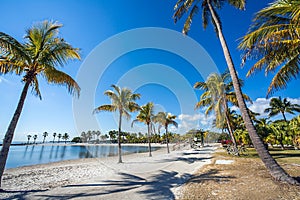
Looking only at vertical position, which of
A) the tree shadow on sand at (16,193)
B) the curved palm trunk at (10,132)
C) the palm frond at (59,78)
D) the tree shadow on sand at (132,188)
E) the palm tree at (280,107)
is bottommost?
the tree shadow on sand at (132,188)

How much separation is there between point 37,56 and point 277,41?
10.0 metres

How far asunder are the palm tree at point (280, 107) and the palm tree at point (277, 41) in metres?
34.7

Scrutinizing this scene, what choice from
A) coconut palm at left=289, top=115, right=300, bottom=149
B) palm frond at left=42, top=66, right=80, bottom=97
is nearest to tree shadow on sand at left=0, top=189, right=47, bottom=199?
palm frond at left=42, top=66, right=80, bottom=97

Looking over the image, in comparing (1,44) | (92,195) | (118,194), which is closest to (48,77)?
(1,44)

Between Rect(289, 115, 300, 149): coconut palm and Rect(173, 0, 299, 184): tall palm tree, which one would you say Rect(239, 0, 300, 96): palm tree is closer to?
Rect(173, 0, 299, 184): tall palm tree

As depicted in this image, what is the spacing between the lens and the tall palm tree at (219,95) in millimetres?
15154

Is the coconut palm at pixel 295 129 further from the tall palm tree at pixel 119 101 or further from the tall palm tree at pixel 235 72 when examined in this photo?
the tall palm tree at pixel 119 101

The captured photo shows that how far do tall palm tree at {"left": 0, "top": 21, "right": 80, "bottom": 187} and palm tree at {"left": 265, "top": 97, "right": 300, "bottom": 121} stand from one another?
42323 mm

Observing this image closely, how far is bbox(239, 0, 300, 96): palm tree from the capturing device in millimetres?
5621

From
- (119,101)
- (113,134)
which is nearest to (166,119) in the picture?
(119,101)

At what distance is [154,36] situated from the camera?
16953 millimetres

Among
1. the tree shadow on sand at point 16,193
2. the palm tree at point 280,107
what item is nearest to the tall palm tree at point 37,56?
the tree shadow on sand at point 16,193

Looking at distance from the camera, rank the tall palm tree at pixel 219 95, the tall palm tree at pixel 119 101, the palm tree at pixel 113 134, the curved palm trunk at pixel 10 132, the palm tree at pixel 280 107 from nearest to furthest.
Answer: the curved palm trunk at pixel 10 132 → the tall palm tree at pixel 119 101 → the tall palm tree at pixel 219 95 → the palm tree at pixel 280 107 → the palm tree at pixel 113 134

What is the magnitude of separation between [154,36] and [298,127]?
65.1 ft
